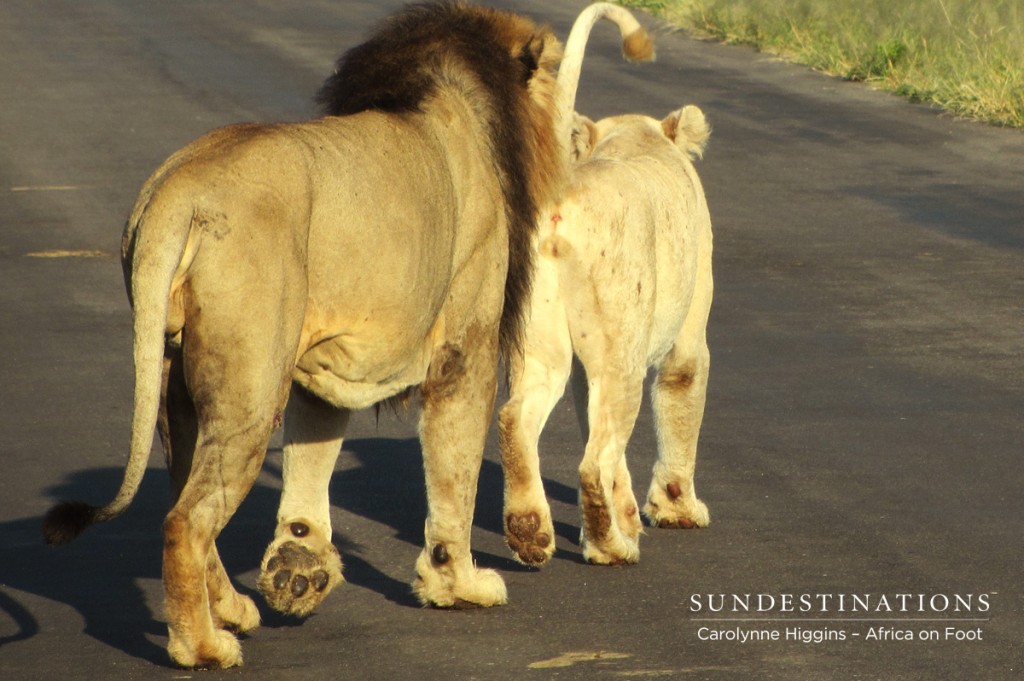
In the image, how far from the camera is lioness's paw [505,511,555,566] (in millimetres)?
6309

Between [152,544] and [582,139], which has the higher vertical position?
[582,139]

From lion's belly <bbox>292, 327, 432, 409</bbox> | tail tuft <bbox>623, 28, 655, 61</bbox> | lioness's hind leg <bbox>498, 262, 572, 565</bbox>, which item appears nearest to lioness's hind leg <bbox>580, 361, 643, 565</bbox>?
lioness's hind leg <bbox>498, 262, 572, 565</bbox>

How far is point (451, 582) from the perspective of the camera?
6031mm

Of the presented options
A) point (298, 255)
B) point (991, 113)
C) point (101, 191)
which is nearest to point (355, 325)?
point (298, 255)

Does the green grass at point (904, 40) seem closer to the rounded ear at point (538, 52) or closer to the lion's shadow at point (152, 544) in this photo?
the lion's shadow at point (152, 544)

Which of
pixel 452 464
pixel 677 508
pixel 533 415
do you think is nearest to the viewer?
pixel 452 464

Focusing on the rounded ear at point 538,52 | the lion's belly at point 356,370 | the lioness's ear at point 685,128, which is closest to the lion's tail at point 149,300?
the lion's belly at point 356,370

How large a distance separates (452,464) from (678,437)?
148 centimetres

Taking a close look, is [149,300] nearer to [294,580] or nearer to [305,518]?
[294,580]

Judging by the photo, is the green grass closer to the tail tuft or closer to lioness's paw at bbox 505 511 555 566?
the tail tuft

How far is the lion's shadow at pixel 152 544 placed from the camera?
600cm

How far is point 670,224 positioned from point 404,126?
1548mm

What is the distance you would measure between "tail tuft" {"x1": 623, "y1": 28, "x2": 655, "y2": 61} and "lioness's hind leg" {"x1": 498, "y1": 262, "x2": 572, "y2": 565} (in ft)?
3.02

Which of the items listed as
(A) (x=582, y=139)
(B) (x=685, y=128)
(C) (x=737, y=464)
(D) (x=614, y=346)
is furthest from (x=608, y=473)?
(B) (x=685, y=128)
